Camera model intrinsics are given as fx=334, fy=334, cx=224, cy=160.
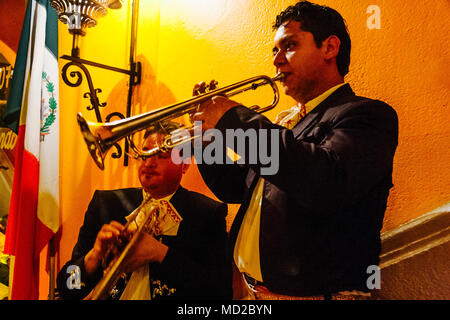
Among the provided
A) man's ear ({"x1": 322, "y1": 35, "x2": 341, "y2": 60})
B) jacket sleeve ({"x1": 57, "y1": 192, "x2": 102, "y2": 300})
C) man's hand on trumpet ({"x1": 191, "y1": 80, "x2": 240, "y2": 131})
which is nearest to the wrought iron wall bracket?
jacket sleeve ({"x1": 57, "y1": 192, "x2": 102, "y2": 300})

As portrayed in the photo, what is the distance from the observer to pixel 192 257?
4.17ft

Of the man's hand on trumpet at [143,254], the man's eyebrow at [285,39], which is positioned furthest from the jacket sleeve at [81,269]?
the man's eyebrow at [285,39]

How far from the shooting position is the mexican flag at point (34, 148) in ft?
4.81

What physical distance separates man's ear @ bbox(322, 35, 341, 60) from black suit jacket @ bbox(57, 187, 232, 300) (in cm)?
67

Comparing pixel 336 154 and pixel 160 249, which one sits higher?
pixel 336 154

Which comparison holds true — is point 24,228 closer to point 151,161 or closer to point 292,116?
point 151,161

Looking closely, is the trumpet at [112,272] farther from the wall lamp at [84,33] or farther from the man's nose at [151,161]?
the wall lamp at [84,33]

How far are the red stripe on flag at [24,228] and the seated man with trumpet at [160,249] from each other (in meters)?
0.18

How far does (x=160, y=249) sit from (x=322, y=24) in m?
0.98

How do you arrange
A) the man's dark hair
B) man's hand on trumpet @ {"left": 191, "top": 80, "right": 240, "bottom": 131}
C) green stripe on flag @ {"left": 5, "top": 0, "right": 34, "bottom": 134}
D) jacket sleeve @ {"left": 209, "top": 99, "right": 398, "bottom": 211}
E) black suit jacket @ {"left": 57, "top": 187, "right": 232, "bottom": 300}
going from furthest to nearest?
green stripe on flag @ {"left": 5, "top": 0, "right": 34, "bottom": 134} → black suit jacket @ {"left": 57, "top": 187, "right": 232, "bottom": 300} → the man's dark hair → man's hand on trumpet @ {"left": 191, "top": 80, "right": 240, "bottom": 131} → jacket sleeve @ {"left": 209, "top": 99, "right": 398, "bottom": 211}

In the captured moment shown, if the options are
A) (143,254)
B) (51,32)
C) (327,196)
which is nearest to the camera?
(327,196)

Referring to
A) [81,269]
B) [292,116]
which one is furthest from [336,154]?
[81,269]

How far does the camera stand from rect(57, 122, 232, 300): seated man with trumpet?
4.13 feet

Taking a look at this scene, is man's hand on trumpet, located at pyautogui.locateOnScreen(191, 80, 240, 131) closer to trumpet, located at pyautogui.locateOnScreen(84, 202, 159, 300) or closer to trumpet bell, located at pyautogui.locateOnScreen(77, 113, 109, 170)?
trumpet bell, located at pyautogui.locateOnScreen(77, 113, 109, 170)
